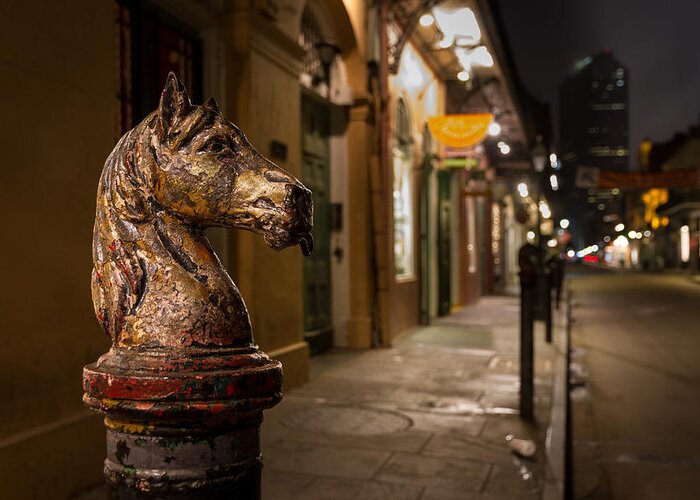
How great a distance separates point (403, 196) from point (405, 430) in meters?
7.77

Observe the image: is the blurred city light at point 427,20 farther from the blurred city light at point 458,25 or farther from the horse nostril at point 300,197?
the horse nostril at point 300,197

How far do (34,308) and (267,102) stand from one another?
3.62 metres

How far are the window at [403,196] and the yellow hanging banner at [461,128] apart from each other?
2.31 ft

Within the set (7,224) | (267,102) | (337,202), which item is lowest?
(7,224)

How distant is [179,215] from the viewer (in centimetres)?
165

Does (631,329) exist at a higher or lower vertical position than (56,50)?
lower

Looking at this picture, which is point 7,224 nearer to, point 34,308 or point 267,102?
point 34,308

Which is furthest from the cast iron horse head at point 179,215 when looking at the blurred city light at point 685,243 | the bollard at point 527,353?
the blurred city light at point 685,243

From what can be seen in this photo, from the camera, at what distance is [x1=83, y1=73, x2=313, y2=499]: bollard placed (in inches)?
59.9

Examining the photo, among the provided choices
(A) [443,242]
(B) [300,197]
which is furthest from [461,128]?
(B) [300,197]

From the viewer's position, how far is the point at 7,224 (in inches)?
150

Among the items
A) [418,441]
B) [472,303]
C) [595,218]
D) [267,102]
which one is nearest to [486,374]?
[418,441]

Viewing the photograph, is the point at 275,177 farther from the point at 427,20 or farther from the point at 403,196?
the point at 427,20

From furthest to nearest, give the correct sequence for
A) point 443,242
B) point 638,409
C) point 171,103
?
point 443,242 → point 638,409 → point 171,103
